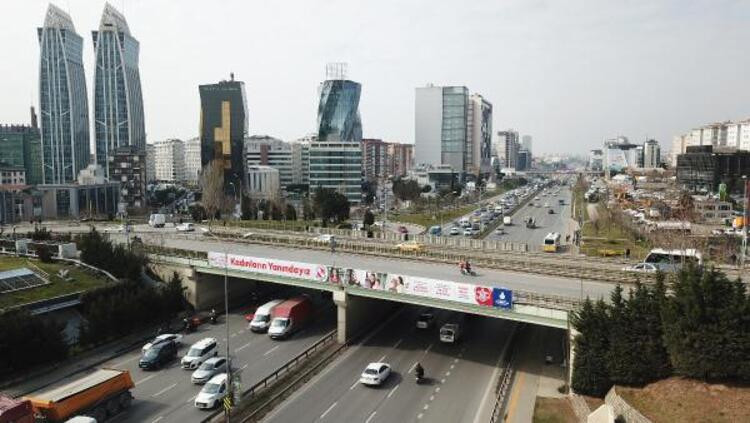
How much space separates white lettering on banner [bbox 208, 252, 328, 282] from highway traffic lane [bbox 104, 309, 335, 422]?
4.15 m

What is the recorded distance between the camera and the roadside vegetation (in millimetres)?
22000

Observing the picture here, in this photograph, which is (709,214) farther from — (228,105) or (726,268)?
(228,105)

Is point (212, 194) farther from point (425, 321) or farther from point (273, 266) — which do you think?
point (425, 321)

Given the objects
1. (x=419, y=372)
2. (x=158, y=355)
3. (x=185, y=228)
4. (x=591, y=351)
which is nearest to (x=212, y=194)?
(x=185, y=228)

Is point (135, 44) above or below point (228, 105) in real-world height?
above

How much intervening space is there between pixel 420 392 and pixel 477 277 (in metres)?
10.6

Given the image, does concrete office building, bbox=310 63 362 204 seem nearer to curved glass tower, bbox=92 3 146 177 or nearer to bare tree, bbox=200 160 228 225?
bare tree, bbox=200 160 228 225

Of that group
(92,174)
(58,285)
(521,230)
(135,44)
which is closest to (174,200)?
(92,174)

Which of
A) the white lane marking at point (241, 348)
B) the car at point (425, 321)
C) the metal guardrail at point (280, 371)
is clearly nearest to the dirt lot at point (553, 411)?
the car at point (425, 321)

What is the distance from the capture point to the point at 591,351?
2523 cm

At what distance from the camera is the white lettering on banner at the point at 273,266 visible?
3581 centimetres

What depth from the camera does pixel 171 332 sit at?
3788 cm

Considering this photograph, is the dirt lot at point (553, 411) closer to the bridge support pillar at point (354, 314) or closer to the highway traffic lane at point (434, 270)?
the highway traffic lane at point (434, 270)

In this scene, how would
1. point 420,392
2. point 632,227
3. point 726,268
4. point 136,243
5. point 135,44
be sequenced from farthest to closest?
1. point 135,44
2. point 632,227
3. point 136,243
4. point 726,268
5. point 420,392
